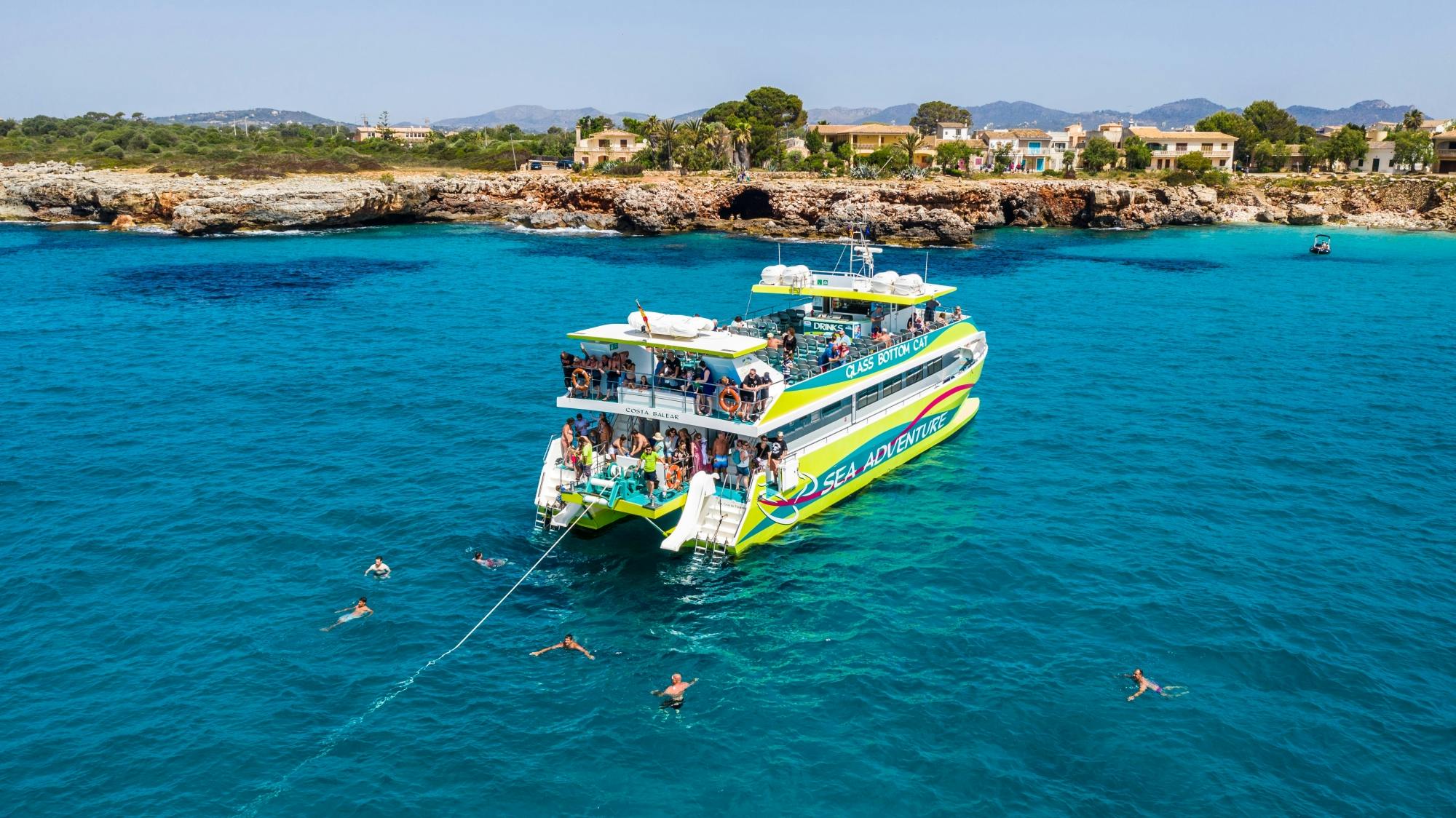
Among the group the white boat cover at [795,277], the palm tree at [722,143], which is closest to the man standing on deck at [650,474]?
the white boat cover at [795,277]

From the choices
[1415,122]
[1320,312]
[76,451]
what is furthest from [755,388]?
[1415,122]

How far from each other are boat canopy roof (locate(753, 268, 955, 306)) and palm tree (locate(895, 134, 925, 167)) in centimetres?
9528

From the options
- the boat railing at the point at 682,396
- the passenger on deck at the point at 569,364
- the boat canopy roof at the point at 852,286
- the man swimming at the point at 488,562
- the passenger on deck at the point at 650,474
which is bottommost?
the man swimming at the point at 488,562

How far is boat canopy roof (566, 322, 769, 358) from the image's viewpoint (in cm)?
2595

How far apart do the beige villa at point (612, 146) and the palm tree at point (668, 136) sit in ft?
26.3

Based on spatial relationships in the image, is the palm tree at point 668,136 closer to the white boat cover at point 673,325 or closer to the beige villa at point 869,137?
Result: the beige villa at point 869,137

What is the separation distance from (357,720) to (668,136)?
4486 inches

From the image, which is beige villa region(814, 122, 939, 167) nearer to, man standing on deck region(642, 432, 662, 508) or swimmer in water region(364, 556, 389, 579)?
man standing on deck region(642, 432, 662, 508)

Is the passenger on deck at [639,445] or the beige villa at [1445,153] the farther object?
the beige villa at [1445,153]

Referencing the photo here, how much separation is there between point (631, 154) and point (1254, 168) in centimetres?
9630

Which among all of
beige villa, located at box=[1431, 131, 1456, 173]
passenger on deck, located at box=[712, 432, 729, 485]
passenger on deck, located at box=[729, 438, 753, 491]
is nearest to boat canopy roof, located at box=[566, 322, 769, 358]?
passenger on deck, located at box=[712, 432, 729, 485]

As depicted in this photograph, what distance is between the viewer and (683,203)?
336 ft

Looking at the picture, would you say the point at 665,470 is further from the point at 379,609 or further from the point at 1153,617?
the point at 1153,617

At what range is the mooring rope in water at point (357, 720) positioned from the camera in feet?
56.1
